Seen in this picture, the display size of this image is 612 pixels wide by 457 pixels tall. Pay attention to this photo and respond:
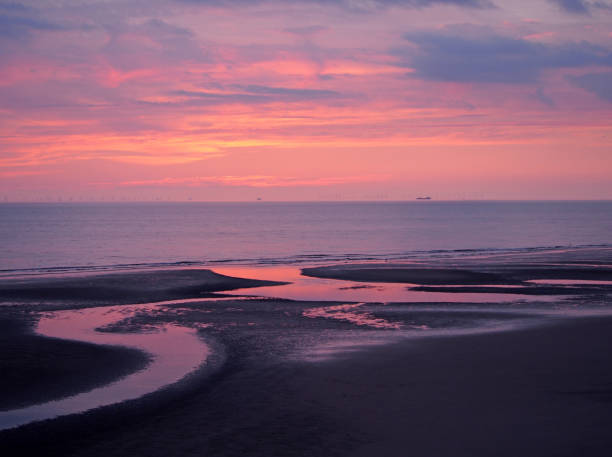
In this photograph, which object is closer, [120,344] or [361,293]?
[120,344]

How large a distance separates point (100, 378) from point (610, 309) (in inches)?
735

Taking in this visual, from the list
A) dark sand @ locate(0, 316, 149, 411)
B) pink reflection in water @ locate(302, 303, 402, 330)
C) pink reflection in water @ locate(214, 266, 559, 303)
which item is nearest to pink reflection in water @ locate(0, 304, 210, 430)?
dark sand @ locate(0, 316, 149, 411)

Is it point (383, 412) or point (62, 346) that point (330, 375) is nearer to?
point (383, 412)

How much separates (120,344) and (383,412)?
958 cm

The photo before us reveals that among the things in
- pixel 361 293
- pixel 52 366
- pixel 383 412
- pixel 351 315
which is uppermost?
pixel 361 293

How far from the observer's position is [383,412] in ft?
42.3

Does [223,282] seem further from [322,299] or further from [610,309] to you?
[610,309]

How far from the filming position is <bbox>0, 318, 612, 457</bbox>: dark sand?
11156 mm

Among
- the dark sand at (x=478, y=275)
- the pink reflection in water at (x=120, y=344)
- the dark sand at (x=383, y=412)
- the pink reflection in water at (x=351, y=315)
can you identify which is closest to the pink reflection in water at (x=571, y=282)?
the dark sand at (x=478, y=275)

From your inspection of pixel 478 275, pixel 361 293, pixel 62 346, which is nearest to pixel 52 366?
pixel 62 346

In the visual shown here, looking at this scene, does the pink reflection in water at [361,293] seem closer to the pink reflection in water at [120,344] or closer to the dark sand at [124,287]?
the dark sand at [124,287]

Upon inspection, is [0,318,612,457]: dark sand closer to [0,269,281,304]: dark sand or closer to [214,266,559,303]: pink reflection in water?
[214,266,559,303]: pink reflection in water

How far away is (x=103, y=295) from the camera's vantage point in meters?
31.0

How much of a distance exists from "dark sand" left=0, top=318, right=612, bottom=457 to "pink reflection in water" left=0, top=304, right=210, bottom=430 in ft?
3.46
